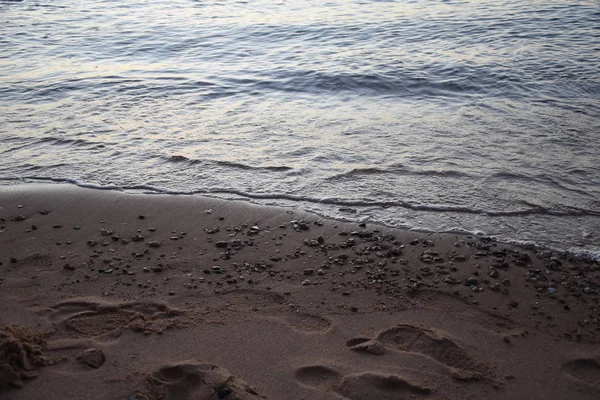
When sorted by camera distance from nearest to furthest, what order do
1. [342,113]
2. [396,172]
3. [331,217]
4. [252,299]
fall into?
1. [252,299]
2. [331,217]
3. [396,172]
4. [342,113]

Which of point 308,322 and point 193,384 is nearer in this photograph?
point 193,384

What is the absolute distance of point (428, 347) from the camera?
3117mm

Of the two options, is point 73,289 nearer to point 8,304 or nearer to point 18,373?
point 8,304

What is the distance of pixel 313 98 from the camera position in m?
8.05

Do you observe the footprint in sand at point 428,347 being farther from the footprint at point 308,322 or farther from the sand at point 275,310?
the footprint at point 308,322

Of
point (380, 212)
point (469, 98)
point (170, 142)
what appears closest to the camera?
point (380, 212)

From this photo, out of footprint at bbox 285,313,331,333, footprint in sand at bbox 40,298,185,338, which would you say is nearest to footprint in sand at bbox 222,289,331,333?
footprint at bbox 285,313,331,333

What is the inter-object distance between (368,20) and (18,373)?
1144 centimetres

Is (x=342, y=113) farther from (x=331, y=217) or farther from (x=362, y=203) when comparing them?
(x=331, y=217)

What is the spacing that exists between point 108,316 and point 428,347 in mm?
1797

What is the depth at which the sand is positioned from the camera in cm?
283

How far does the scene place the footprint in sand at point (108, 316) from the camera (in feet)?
10.6

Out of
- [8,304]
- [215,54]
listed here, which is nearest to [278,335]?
[8,304]

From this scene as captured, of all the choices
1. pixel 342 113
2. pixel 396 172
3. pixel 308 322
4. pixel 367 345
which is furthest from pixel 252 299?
pixel 342 113
